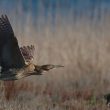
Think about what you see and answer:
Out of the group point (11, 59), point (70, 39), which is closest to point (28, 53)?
point (11, 59)

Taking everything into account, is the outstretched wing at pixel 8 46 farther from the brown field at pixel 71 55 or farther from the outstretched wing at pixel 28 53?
the brown field at pixel 71 55

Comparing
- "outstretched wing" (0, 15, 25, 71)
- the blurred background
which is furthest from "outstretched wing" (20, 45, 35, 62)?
the blurred background

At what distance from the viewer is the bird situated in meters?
8.52

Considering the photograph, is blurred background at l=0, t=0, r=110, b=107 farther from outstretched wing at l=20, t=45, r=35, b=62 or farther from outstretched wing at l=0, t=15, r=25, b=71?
outstretched wing at l=0, t=15, r=25, b=71

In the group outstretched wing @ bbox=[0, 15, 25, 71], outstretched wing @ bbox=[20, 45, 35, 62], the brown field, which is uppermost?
outstretched wing @ bbox=[0, 15, 25, 71]

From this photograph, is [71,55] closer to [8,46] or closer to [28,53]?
[28,53]

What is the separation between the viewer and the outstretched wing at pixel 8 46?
8502 millimetres

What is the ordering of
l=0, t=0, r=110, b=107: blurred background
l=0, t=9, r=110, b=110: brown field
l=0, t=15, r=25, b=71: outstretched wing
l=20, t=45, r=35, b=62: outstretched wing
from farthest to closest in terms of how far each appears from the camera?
l=0, t=0, r=110, b=107: blurred background < l=0, t=9, r=110, b=110: brown field < l=20, t=45, r=35, b=62: outstretched wing < l=0, t=15, r=25, b=71: outstretched wing

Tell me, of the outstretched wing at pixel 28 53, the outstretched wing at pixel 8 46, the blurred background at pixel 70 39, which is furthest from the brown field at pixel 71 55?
the outstretched wing at pixel 8 46

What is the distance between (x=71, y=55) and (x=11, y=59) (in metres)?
6.18

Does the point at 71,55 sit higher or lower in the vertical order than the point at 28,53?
lower

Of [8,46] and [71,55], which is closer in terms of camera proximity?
[8,46]

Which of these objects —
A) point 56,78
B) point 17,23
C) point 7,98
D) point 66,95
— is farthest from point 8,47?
point 17,23

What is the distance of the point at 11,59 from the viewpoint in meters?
8.82
